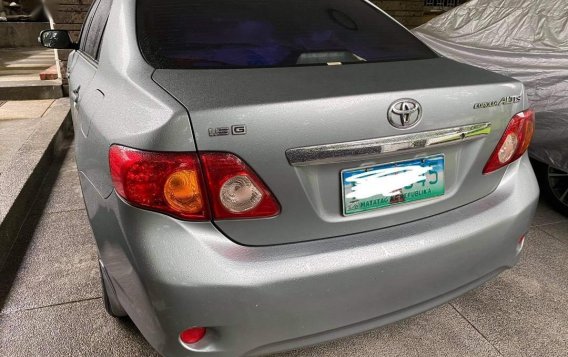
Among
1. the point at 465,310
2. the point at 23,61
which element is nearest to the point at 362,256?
the point at 465,310

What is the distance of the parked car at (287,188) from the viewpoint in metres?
1.27

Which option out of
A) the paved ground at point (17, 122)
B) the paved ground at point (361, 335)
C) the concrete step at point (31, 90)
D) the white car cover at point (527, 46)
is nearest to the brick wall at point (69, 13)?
the concrete step at point (31, 90)

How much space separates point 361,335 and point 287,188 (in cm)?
100

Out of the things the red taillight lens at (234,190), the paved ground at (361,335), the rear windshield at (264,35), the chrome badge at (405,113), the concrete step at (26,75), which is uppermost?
the rear windshield at (264,35)

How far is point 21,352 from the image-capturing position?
1884 millimetres

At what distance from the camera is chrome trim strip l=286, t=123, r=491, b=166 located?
1313 mm

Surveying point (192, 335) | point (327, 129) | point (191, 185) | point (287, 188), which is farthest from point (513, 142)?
point (192, 335)

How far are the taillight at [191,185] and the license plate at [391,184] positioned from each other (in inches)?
10.5

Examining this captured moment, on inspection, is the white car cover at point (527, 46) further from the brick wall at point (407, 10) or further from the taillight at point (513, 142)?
the brick wall at point (407, 10)

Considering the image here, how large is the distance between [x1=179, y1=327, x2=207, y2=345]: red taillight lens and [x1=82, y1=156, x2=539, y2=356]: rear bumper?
0.7 inches

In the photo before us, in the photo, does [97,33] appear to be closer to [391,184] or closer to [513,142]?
[391,184]

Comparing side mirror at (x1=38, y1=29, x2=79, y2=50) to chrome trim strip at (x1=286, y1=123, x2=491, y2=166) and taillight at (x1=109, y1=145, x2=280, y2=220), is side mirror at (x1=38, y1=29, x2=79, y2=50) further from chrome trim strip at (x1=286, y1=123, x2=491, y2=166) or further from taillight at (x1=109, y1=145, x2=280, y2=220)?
chrome trim strip at (x1=286, y1=123, x2=491, y2=166)

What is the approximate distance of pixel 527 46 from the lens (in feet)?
11.2

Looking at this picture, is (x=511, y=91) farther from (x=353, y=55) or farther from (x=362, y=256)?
(x=362, y=256)
